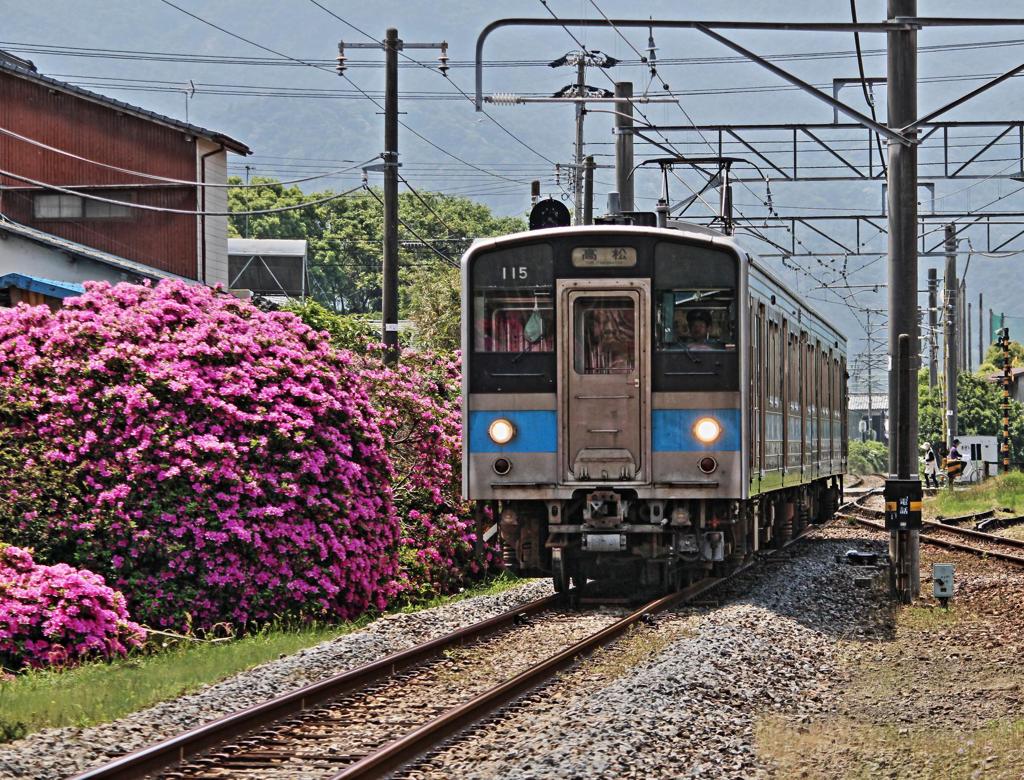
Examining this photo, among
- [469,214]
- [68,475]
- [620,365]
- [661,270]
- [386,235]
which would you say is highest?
[469,214]

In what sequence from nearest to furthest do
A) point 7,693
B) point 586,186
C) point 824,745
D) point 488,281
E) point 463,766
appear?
point 463,766
point 824,745
point 7,693
point 488,281
point 586,186

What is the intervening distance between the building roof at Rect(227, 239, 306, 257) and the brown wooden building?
2213cm

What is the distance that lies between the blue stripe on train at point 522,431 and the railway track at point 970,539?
26.8 ft

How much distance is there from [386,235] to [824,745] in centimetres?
1421

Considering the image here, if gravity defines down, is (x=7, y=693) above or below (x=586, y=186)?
below

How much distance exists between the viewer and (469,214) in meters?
98.6

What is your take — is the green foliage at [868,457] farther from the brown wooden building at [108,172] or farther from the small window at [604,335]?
the small window at [604,335]

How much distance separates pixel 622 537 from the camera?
14.0 meters

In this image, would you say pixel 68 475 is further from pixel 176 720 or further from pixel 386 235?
pixel 386 235

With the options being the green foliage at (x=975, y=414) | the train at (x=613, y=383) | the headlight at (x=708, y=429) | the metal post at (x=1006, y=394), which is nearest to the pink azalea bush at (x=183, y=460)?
the train at (x=613, y=383)

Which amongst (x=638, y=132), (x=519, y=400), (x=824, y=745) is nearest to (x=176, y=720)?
(x=824, y=745)

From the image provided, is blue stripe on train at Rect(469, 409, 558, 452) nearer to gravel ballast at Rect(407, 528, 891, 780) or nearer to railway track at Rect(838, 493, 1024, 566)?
gravel ballast at Rect(407, 528, 891, 780)

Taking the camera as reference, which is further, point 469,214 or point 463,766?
point 469,214

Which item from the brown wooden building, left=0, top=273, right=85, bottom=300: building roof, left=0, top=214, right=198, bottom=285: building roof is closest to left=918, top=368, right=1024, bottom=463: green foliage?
the brown wooden building
